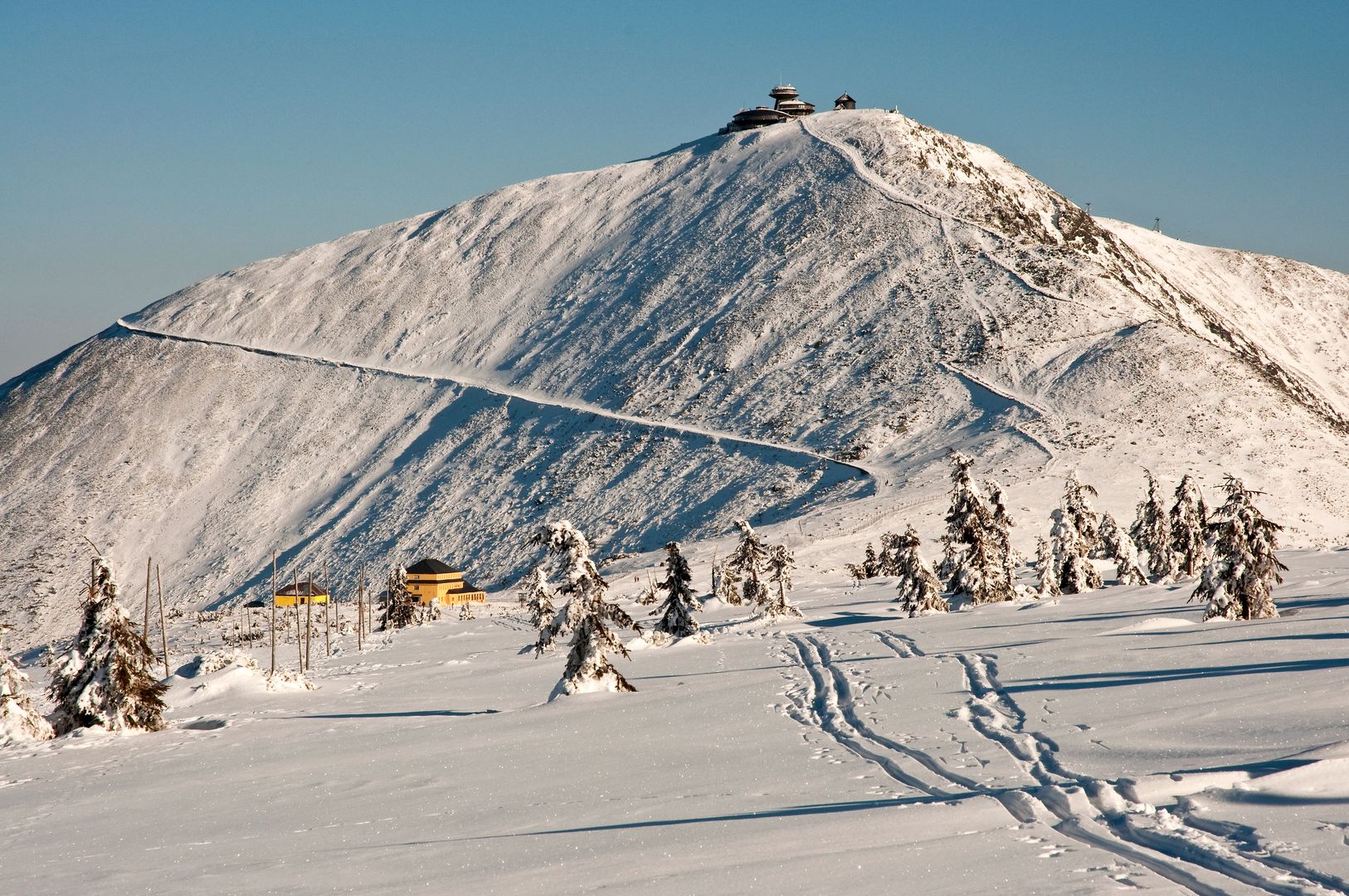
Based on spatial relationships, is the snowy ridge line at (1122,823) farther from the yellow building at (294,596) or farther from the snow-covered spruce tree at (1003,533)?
the yellow building at (294,596)

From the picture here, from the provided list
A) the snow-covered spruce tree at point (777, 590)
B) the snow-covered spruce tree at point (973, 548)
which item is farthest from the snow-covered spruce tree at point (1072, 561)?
the snow-covered spruce tree at point (777, 590)

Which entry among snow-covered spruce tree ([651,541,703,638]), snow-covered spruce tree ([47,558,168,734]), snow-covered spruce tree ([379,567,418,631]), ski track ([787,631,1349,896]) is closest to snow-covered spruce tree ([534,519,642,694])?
ski track ([787,631,1349,896])

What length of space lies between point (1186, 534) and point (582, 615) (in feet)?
109

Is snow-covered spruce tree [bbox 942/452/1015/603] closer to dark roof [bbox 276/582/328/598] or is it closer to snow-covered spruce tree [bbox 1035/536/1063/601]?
snow-covered spruce tree [bbox 1035/536/1063/601]

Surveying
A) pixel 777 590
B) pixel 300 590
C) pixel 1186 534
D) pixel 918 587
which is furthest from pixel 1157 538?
pixel 300 590

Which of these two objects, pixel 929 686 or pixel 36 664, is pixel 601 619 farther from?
pixel 36 664

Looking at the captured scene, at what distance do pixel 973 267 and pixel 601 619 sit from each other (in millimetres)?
99671

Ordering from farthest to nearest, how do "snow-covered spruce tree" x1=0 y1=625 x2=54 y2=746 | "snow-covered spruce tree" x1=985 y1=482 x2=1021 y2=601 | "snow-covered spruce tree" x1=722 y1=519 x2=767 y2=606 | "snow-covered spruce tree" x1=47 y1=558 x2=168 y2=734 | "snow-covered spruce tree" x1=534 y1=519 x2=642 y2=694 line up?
"snow-covered spruce tree" x1=722 y1=519 x2=767 y2=606, "snow-covered spruce tree" x1=985 y1=482 x2=1021 y2=601, "snow-covered spruce tree" x1=47 y1=558 x2=168 y2=734, "snow-covered spruce tree" x1=0 y1=625 x2=54 y2=746, "snow-covered spruce tree" x1=534 y1=519 x2=642 y2=694

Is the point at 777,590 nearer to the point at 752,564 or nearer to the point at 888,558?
the point at 752,564

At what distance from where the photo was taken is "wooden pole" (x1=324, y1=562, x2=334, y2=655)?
173ft

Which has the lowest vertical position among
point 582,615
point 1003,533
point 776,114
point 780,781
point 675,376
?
point 780,781

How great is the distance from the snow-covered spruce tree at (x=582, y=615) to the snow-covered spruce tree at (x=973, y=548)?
2057cm

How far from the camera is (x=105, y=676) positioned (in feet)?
88.2

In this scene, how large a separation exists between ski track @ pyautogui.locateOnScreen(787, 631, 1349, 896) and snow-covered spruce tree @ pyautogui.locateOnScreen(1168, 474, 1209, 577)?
104 ft
